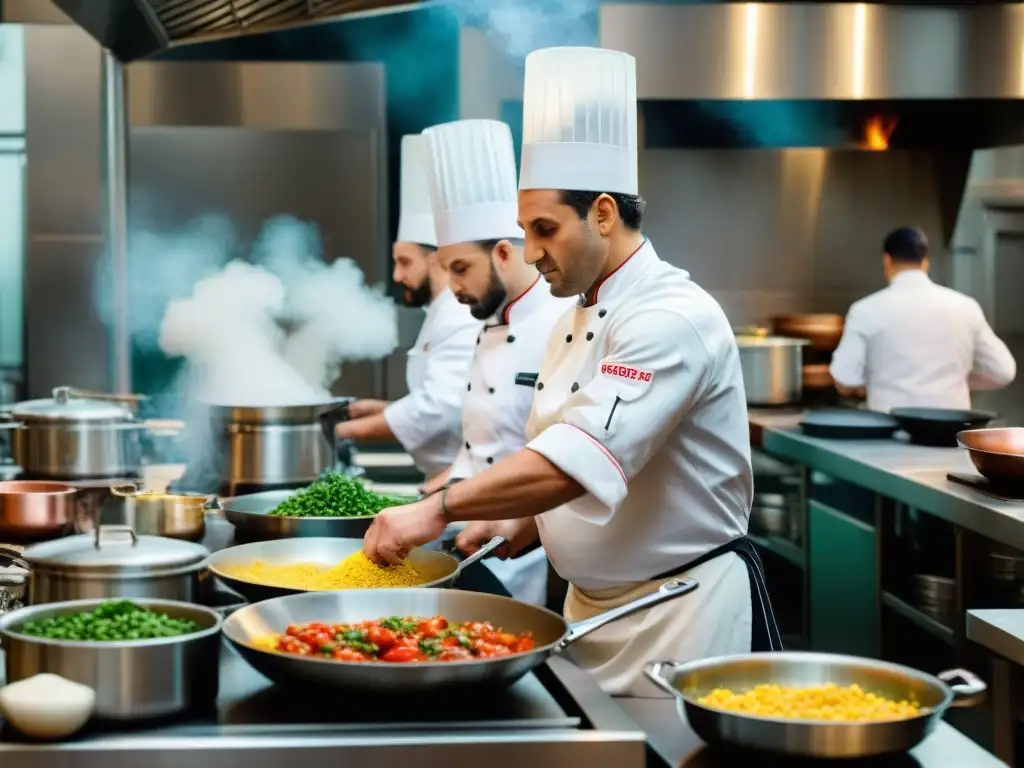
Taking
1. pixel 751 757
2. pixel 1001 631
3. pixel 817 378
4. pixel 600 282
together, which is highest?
pixel 600 282

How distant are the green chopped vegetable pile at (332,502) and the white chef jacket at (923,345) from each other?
11.6 feet

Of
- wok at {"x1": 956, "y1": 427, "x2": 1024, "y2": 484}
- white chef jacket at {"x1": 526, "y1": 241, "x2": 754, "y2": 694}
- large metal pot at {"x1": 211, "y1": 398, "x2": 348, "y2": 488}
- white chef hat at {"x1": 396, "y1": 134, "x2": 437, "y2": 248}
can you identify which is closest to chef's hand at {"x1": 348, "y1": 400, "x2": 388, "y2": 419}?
white chef hat at {"x1": 396, "y1": 134, "x2": 437, "y2": 248}

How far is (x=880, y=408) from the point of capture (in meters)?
5.79

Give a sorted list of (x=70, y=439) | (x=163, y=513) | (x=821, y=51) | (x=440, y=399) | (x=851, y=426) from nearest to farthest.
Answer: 1. (x=163, y=513)
2. (x=70, y=439)
3. (x=440, y=399)
4. (x=851, y=426)
5. (x=821, y=51)

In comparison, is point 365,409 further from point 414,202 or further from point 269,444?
point 269,444

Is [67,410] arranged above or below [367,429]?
above

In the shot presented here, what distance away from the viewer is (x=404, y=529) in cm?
203

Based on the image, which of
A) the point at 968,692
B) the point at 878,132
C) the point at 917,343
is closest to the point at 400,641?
the point at 968,692

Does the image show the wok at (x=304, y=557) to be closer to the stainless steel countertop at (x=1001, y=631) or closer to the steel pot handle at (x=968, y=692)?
the steel pot handle at (x=968, y=692)

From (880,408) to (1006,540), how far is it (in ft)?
7.96

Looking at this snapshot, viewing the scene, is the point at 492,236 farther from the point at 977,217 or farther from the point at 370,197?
the point at 977,217

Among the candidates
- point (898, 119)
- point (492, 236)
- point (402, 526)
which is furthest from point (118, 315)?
point (898, 119)

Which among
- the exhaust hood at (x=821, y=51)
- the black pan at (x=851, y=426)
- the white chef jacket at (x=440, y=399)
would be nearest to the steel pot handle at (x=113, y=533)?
the white chef jacket at (x=440, y=399)

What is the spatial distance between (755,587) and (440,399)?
2.08m
